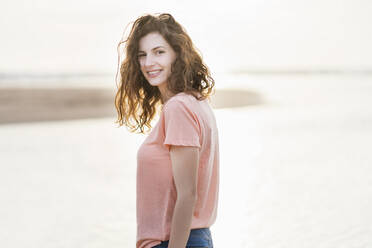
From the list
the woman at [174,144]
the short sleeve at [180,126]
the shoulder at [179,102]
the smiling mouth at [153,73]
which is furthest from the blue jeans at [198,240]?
the smiling mouth at [153,73]

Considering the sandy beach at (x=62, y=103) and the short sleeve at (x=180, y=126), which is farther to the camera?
the sandy beach at (x=62, y=103)

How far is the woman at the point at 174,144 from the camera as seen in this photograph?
182 centimetres

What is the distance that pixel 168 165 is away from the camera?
188 cm

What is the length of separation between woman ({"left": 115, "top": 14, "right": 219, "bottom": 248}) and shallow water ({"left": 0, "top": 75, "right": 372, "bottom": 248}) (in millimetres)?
2730

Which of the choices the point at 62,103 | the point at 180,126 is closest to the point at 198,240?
the point at 180,126

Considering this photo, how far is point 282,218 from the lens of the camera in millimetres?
5375

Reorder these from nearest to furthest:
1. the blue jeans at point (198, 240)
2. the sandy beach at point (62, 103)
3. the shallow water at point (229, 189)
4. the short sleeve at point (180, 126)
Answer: the short sleeve at point (180, 126)
the blue jeans at point (198, 240)
the shallow water at point (229, 189)
the sandy beach at point (62, 103)

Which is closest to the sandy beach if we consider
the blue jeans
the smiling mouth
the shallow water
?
the shallow water

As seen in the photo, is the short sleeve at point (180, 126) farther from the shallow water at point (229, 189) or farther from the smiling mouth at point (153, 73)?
the shallow water at point (229, 189)

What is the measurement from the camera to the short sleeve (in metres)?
1.79

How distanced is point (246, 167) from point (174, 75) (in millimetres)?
5918

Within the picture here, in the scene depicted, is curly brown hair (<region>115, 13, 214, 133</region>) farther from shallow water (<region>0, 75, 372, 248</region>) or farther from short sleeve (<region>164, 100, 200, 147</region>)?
shallow water (<region>0, 75, 372, 248</region>)

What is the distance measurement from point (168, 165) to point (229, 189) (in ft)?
15.2

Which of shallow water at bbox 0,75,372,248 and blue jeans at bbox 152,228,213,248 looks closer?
blue jeans at bbox 152,228,213,248
